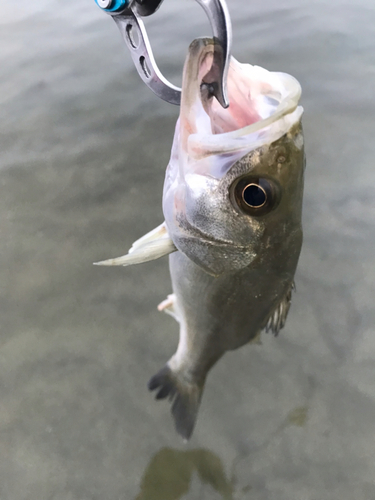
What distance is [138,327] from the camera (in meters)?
1.96

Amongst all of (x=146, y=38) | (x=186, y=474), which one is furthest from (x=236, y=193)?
(x=186, y=474)

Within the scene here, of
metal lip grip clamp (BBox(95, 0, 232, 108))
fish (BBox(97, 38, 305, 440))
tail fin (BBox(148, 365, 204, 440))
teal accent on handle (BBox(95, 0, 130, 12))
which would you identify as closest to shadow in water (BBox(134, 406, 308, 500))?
tail fin (BBox(148, 365, 204, 440))

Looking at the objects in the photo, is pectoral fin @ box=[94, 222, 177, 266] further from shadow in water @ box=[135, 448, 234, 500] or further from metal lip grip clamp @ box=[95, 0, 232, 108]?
shadow in water @ box=[135, 448, 234, 500]

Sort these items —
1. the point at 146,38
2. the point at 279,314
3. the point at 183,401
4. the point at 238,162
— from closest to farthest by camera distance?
the point at 238,162 < the point at 146,38 < the point at 279,314 < the point at 183,401

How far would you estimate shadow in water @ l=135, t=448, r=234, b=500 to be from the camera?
1585 millimetres

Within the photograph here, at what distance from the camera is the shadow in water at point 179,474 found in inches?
62.4

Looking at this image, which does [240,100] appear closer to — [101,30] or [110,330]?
[110,330]

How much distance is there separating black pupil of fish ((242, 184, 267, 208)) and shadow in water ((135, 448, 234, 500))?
128cm

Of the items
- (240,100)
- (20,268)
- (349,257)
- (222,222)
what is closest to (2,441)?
(20,268)

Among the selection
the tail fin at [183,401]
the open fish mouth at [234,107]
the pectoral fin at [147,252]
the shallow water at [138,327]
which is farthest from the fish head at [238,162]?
the shallow water at [138,327]

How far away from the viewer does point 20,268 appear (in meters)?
2.08

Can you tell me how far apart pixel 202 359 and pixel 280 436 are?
1.91 feet

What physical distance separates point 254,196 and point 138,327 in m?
1.23

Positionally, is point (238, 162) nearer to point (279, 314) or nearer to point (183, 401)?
point (279, 314)
